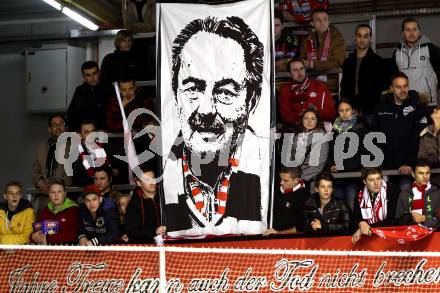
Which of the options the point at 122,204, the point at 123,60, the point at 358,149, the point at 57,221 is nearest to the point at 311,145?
the point at 358,149

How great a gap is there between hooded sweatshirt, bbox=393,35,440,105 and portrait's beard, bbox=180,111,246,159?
113 inches

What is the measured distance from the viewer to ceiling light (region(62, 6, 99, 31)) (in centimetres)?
1468

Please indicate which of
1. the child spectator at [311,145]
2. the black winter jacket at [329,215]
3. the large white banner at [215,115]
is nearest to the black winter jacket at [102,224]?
the large white banner at [215,115]

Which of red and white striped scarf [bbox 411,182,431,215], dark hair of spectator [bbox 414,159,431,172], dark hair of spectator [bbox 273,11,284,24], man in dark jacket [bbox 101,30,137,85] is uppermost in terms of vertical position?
dark hair of spectator [bbox 273,11,284,24]

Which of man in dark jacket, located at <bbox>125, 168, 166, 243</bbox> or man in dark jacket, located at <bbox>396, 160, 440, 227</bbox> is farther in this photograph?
man in dark jacket, located at <bbox>125, 168, 166, 243</bbox>

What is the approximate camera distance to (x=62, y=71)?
55.3ft

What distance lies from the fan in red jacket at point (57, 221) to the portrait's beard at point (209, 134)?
175 cm

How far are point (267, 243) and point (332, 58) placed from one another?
3.82 m

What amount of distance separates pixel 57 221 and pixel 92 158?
1614 mm

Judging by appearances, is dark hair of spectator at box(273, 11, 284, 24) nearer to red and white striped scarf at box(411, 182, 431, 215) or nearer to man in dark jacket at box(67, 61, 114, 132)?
man in dark jacket at box(67, 61, 114, 132)

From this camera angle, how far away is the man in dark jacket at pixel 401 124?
11445 mm

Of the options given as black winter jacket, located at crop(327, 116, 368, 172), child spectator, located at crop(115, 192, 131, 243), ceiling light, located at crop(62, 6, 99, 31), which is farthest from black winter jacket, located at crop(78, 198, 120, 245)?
ceiling light, located at crop(62, 6, 99, 31)

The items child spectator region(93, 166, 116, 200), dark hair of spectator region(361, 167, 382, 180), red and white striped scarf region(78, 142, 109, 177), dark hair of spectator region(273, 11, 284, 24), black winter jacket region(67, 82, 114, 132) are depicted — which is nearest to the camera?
dark hair of spectator region(361, 167, 382, 180)

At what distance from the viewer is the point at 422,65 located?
12500 millimetres
